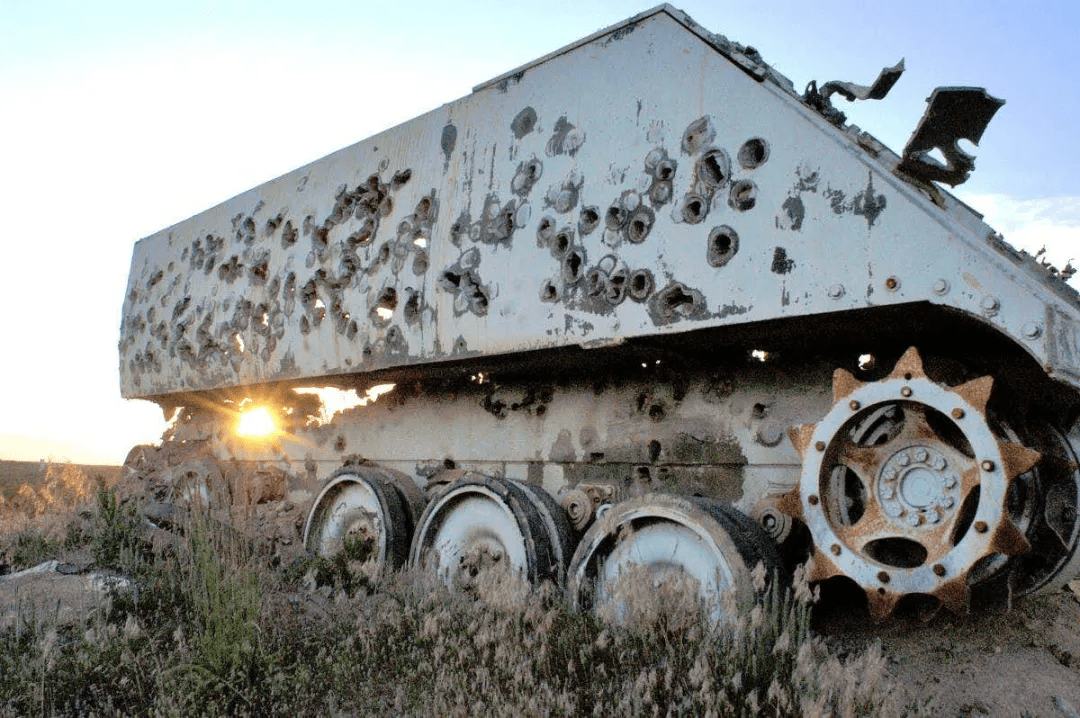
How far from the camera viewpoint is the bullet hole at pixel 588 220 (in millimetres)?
4625

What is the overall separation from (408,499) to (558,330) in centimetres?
182

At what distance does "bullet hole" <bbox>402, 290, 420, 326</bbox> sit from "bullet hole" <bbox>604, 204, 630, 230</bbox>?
1.64 metres

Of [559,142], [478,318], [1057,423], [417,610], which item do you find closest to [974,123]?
[1057,423]

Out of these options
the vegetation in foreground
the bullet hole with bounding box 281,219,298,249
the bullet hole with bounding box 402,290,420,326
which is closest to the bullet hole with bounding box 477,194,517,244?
the bullet hole with bounding box 402,290,420,326

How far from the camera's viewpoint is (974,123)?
3.73m

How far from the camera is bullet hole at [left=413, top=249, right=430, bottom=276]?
564 centimetres

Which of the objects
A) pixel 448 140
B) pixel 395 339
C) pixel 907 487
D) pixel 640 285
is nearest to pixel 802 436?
pixel 907 487

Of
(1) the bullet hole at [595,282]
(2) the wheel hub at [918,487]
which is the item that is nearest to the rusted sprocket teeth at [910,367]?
(2) the wheel hub at [918,487]

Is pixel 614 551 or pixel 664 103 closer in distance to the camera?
pixel 614 551

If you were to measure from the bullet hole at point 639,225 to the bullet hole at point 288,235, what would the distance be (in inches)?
137

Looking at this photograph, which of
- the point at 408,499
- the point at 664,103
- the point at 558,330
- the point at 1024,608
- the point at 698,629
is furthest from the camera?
the point at 408,499

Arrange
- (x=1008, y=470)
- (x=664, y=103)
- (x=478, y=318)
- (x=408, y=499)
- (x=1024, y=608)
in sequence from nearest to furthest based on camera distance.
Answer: (x=1008, y=470), (x=1024, y=608), (x=664, y=103), (x=478, y=318), (x=408, y=499)

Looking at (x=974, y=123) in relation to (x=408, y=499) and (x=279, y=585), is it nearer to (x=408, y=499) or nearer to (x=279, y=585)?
(x=408, y=499)

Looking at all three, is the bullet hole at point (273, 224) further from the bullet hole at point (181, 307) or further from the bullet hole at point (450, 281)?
the bullet hole at point (450, 281)
